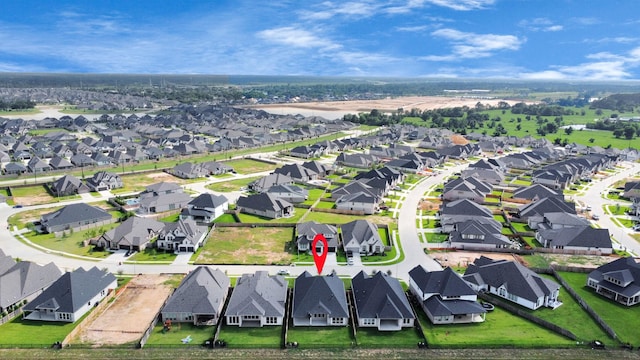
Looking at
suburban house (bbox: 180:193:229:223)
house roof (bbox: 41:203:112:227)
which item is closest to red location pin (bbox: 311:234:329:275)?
suburban house (bbox: 180:193:229:223)

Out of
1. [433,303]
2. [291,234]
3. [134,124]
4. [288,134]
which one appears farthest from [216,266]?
[134,124]

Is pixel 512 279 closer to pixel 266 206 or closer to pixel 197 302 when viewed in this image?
pixel 197 302

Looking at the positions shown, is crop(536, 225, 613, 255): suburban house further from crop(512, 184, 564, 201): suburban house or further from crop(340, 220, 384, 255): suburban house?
crop(340, 220, 384, 255): suburban house

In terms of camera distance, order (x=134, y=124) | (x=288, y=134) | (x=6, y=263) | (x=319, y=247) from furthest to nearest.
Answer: (x=134, y=124), (x=288, y=134), (x=319, y=247), (x=6, y=263)

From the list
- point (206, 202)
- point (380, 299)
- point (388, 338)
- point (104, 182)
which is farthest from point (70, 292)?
point (104, 182)

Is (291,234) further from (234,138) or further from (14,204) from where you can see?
(234,138)

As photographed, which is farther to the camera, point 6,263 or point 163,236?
point 163,236

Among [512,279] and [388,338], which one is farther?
[512,279]
